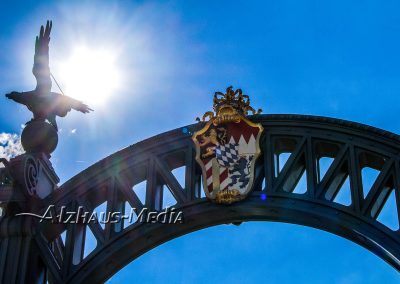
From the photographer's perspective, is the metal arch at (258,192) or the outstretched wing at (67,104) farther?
the outstretched wing at (67,104)

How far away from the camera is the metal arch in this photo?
63.2 ft

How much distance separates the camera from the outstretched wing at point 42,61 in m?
21.8

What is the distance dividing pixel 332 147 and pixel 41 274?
690 centimetres

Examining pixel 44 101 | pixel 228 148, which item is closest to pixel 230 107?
pixel 228 148

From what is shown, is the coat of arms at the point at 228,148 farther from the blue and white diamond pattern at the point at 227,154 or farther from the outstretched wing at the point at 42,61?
the outstretched wing at the point at 42,61

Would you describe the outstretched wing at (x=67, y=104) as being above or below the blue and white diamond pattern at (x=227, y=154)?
above

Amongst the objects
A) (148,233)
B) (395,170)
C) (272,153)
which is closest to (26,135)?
(148,233)

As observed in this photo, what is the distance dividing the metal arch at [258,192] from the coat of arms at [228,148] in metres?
0.23

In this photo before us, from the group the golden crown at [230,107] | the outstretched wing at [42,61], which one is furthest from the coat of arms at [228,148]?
the outstretched wing at [42,61]

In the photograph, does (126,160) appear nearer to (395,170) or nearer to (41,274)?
(41,274)

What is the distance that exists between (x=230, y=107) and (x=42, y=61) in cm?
459

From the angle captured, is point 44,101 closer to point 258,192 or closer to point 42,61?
point 42,61

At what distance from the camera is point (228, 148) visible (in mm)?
20438

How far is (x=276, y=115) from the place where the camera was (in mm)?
20281
